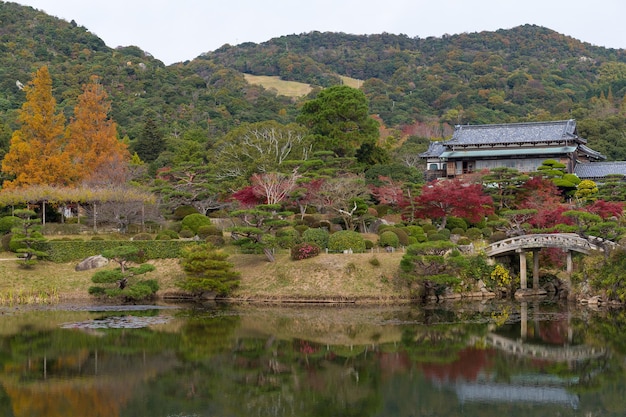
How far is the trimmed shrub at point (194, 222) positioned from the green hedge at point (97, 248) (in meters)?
2.98

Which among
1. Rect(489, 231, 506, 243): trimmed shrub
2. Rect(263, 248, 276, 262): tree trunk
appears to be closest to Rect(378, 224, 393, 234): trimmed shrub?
Rect(489, 231, 506, 243): trimmed shrub

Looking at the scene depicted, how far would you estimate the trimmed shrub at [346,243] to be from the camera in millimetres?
41562

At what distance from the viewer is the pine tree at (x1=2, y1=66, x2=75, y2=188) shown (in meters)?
50.6

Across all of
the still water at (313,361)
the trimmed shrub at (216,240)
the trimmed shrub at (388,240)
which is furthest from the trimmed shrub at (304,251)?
the trimmed shrub at (216,240)

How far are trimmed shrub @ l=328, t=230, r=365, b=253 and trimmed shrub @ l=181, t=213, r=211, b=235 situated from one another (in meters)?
9.39

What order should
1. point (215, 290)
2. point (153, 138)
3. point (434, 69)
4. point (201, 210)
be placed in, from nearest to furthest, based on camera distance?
point (215, 290) → point (201, 210) → point (153, 138) → point (434, 69)

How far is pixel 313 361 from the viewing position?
2628 centimetres

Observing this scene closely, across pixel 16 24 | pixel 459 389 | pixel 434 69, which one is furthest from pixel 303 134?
pixel 434 69

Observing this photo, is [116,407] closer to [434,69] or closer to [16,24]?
[16,24]

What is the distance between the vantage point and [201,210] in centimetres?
5197

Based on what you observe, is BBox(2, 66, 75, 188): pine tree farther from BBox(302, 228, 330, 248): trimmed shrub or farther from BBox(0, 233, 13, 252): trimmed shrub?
BBox(302, 228, 330, 248): trimmed shrub

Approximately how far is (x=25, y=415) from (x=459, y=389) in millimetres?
12689

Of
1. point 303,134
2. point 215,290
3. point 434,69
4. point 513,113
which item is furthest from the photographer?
point 434,69

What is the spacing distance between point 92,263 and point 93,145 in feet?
49.5
